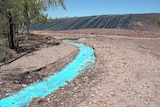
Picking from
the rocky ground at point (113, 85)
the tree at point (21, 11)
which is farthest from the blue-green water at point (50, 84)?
the tree at point (21, 11)

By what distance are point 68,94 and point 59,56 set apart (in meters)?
4.45

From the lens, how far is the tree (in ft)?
34.0

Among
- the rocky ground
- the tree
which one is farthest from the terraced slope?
the rocky ground

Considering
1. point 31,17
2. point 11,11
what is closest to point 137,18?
point 31,17

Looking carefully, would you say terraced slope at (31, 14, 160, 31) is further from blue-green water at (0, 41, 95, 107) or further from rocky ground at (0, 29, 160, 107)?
blue-green water at (0, 41, 95, 107)

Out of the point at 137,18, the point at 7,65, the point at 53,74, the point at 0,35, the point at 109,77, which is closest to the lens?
the point at 109,77

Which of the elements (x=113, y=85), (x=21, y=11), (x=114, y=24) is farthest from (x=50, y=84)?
(x=114, y=24)

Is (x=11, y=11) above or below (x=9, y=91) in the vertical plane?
above

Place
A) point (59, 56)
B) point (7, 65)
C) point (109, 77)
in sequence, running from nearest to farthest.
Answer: point (109, 77), point (7, 65), point (59, 56)

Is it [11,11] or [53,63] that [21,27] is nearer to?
[11,11]

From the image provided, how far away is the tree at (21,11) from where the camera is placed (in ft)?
34.0

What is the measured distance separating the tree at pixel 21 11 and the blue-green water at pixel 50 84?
3.49 meters

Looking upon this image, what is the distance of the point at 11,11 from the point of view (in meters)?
10.5

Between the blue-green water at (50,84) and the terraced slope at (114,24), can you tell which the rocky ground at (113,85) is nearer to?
the blue-green water at (50,84)
